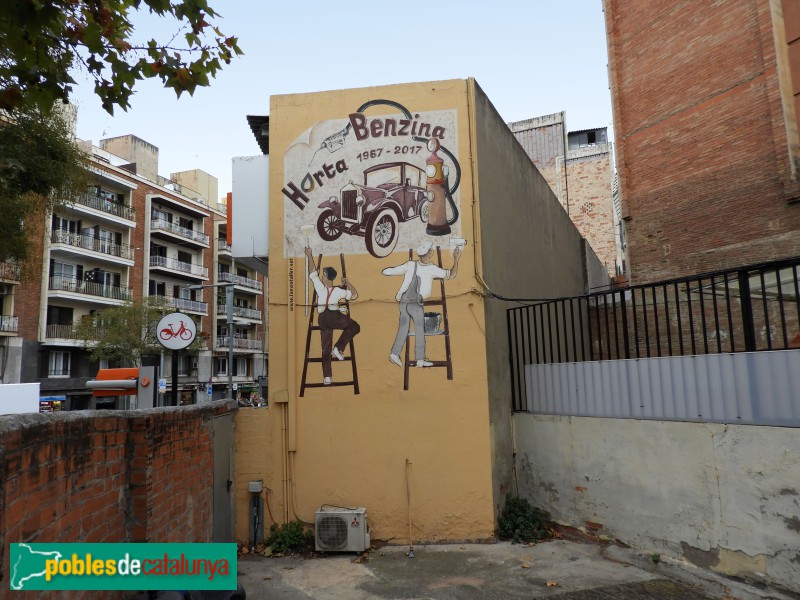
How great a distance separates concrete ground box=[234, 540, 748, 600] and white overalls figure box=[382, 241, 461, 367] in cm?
274

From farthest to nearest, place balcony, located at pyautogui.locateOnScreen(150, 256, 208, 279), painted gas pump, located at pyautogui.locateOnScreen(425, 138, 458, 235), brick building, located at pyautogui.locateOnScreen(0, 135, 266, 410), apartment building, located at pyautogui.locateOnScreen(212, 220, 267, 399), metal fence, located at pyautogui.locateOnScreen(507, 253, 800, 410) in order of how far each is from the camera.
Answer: apartment building, located at pyautogui.locateOnScreen(212, 220, 267, 399) < balcony, located at pyautogui.locateOnScreen(150, 256, 208, 279) < brick building, located at pyautogui.locateOnScreen(0, 135, 266, 410) < painted gas pump, located at pyautogui.locateOnScreen(425, 138, 458, 235) < metal fence, located at pyautogui.locateOnScreen(507, 253, 800, 410)

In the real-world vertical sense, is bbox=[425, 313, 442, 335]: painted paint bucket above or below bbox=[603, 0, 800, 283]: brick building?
below

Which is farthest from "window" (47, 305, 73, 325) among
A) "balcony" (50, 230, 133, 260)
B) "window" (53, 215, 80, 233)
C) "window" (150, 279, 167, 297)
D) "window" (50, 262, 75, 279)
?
"window" (150, 279, 167, 297)

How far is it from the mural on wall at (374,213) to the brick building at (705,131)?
9882 millimetres

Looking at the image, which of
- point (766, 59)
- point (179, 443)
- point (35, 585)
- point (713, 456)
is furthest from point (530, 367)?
point (766, 59)

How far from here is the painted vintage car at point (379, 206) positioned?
8820 mm

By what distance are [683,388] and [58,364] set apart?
116 ft

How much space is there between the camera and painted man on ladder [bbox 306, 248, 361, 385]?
8.60 metres

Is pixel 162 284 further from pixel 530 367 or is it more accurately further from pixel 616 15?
pixel 530 367

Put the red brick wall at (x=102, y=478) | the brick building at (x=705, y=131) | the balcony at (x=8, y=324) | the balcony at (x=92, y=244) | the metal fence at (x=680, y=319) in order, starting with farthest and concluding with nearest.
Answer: the balcony at (x=92, y=244), the balcony at (x=8, y=324), the brick building at (x=705, y=131), the metal fence at (x=680, y=319), the red brick wall at (x=102, y=478)

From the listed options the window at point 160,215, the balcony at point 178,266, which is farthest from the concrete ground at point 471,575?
the window at point 160,215

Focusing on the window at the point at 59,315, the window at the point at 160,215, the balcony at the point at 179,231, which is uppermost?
the window at the point at 160,215

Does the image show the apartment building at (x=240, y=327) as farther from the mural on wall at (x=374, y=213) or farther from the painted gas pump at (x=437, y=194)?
the painted gas pump at (x=437, y=194)

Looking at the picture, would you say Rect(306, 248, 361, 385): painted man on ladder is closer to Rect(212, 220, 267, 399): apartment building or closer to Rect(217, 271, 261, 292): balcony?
Rect(212, 220, 267, 399): apartment building
